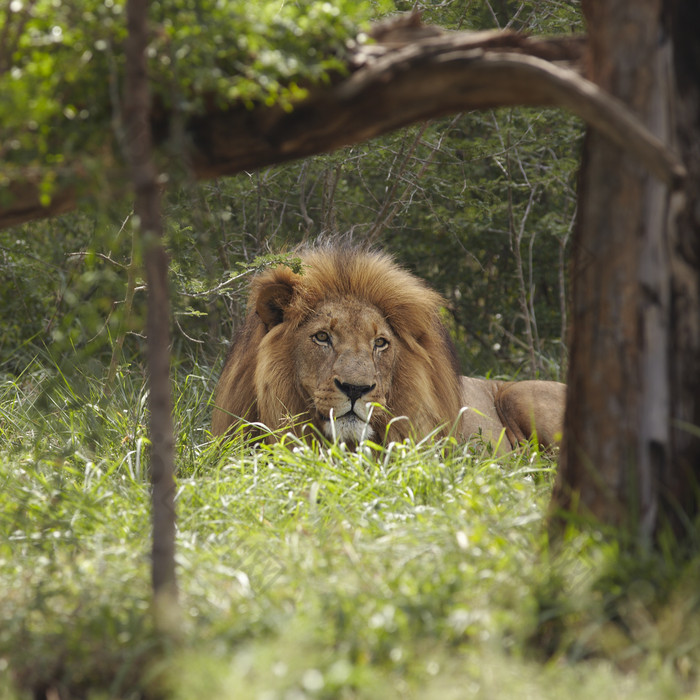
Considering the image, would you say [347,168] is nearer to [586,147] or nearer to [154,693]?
[586,147]

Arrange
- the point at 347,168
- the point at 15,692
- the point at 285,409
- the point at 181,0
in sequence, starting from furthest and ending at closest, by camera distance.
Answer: the point at 347,168, the point at 285,409, the point at 181,0, the point at 15,692

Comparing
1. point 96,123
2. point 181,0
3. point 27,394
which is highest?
point 181,0

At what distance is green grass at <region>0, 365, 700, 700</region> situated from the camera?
7.68 feet

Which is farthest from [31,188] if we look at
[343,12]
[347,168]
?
[347,168]

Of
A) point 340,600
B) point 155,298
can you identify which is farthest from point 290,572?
→ point 155,298

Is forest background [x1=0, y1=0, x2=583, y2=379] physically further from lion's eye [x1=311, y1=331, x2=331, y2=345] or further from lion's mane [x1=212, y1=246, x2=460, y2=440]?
lion's eye [x1=311, y1=331, x2=331, y2=345]

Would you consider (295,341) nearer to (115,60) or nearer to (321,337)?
(321,337)

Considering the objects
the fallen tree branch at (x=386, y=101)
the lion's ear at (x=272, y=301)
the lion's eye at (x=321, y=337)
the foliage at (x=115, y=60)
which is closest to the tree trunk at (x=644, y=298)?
the fallen tree branch at (x=386, y=101)

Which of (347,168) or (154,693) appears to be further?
(347,168)

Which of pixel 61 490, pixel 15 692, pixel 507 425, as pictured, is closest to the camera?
pixel 15 692

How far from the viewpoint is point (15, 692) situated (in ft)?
7.94

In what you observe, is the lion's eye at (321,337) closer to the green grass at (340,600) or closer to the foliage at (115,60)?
the green grass at (340,600)

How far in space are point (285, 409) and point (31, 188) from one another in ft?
8.14

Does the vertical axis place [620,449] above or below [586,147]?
below
